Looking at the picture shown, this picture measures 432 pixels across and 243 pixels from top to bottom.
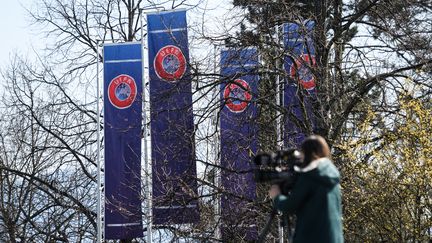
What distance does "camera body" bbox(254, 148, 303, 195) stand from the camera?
22.3ft

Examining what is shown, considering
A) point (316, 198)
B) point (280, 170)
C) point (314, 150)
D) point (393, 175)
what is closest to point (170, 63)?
point (393, 175)

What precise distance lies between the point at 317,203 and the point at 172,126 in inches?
462

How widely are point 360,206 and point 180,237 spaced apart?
6248mm

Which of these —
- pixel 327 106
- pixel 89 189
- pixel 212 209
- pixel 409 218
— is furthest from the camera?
pixel 89 189

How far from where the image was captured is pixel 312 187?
6484 mm

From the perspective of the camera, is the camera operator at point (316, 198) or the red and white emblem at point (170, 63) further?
the red and white emblem at point (170, 63)

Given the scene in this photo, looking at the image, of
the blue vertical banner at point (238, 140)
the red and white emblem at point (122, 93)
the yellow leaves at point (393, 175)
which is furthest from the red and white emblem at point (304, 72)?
the red and white emblem at point (122, 93)

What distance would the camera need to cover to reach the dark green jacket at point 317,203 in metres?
6.47

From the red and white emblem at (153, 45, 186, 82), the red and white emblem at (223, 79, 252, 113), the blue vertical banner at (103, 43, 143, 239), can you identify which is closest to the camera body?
the red and white emblem at (223, 79, 252, 113)

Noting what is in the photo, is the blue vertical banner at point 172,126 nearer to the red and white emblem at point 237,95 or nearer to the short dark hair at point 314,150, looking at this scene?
the red and white emblem at point 237,95

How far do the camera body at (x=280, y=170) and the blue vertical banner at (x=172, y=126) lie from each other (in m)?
10.3

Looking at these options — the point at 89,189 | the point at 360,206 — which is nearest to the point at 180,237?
the point at 360,206

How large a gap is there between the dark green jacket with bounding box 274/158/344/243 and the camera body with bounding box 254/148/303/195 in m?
0.20

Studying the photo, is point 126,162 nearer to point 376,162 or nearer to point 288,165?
point 376,162
